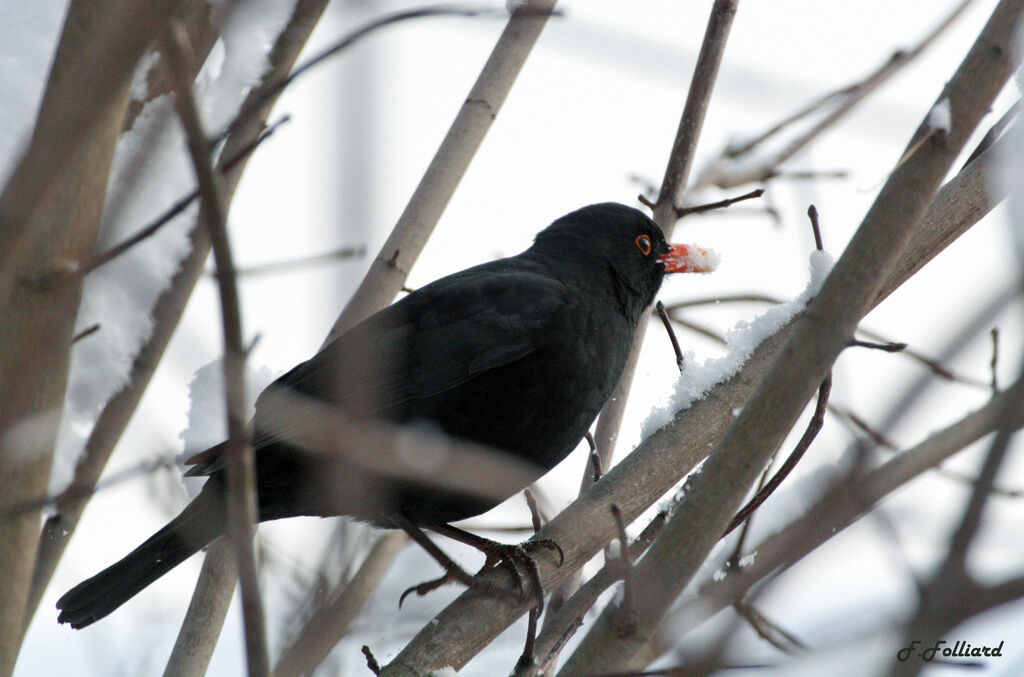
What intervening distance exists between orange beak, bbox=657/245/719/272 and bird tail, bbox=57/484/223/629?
2.42m

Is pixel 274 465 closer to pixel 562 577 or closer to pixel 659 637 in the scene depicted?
pixel 562 577

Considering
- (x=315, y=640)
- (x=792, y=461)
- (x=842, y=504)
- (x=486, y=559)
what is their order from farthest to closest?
(x=486, y=559)
(x=792, y=461)
(x=315, y=640)
(x=842, y=504)

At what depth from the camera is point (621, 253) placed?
4.51m

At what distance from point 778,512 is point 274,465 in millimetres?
1902

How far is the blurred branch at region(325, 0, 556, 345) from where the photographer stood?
3.60 m

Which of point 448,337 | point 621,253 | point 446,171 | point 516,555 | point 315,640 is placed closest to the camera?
point 315,640

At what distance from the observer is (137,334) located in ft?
9.69

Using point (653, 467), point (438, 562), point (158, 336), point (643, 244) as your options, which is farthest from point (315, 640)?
point (643, 244)

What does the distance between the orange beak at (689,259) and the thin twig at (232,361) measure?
332cm

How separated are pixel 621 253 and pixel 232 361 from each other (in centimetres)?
324

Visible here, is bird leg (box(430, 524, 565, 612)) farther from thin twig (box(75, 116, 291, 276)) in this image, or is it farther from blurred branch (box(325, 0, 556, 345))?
thin twig (box(75, 116, 291, 276))

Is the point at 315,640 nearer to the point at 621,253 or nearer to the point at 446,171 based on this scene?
the point at 446,171

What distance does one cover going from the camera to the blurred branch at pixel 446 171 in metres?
3.60

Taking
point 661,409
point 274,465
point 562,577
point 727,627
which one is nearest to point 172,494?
point 274,465
